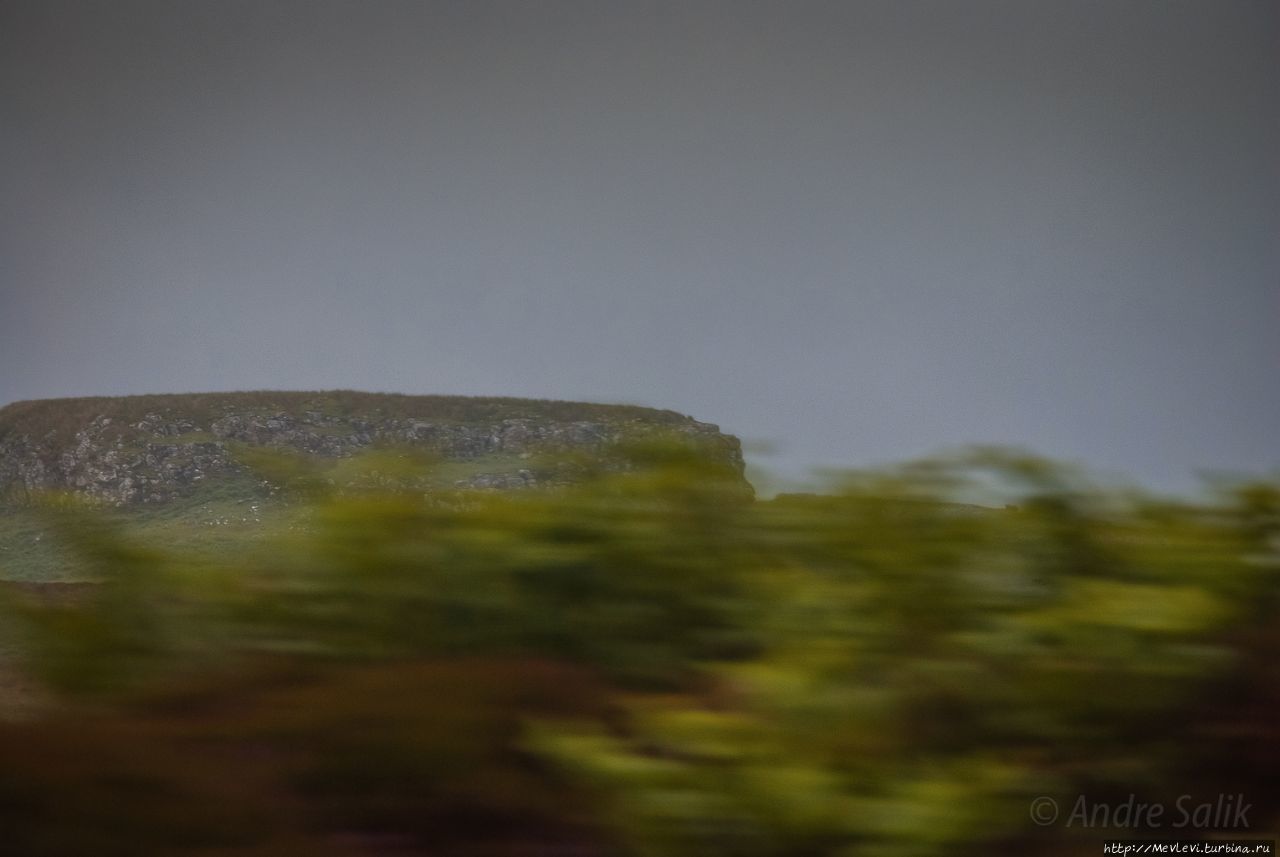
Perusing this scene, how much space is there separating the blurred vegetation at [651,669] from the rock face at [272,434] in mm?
167

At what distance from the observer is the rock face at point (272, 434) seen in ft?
6.32

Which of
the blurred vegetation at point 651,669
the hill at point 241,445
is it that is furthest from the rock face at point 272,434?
the blurred vegetation at point 651,669

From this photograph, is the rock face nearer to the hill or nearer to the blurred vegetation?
the hill

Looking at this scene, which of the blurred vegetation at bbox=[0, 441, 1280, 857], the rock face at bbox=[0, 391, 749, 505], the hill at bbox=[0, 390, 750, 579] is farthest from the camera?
the rock face at bbox=[0, 391, 749, 505]

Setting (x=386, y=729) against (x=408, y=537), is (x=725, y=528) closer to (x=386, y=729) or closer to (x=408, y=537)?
(x=408, y=537)

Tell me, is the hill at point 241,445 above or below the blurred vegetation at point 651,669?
above

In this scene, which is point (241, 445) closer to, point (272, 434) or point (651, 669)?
point (272, 434)

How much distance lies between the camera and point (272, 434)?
84.0 inches

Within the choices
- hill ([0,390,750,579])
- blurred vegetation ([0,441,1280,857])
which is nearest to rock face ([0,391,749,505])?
hill ([0,390,750,579])

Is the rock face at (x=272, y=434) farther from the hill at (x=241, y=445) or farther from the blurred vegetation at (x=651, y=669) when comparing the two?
the blurred vegetation at (x=651, y=669)

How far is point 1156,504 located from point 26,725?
5.81 feet

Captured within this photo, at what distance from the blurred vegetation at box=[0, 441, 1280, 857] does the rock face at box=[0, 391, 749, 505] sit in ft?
0.55

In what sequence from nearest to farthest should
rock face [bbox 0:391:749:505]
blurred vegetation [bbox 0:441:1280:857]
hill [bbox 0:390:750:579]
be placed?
blurred vegetation [bbox 0:441:1280:857], hill [bbox 0:390:750:579], rock face [bbox 0:391:749:505]

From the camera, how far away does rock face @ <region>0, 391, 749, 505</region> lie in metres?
1.93
